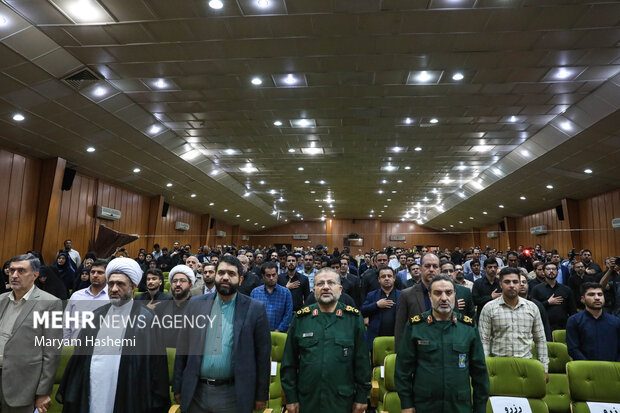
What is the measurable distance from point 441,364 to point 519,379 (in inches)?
41.9

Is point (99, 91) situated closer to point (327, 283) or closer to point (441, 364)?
point (327, 283)

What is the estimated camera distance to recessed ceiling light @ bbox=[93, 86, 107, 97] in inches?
353

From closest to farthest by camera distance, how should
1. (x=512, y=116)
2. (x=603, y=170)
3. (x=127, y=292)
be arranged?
1. (x=127, y=292)
2. (x=512, y=116)
3. (x=603, y=170)

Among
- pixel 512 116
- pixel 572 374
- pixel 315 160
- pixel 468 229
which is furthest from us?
pixel 468 229

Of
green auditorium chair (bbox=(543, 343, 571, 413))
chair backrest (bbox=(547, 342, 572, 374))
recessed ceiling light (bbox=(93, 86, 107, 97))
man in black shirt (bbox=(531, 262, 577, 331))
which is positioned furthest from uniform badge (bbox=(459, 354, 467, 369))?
recessed ceiling light (bbox=(93, 86, 107, 97))

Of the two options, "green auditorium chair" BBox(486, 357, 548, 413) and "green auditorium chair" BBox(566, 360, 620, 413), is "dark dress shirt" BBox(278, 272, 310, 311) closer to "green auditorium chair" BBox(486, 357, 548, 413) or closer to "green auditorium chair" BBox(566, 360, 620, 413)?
"green auditorium chair" BBox(486, 357, 548, 413)

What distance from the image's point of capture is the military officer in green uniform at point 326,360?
8.59 ft

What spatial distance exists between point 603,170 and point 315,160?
9.88 meters

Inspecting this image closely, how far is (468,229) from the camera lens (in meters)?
32.1

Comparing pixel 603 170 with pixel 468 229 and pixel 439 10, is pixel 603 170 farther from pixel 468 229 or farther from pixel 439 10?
pixel 468 229

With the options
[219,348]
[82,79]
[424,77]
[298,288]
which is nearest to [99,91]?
[82,79]

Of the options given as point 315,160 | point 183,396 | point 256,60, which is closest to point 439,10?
point 256,60

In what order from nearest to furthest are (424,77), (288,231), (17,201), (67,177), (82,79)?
(82,79) → (424,77) → (17,201) → (67,177) → (288,231)

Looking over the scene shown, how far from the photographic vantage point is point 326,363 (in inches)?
104
